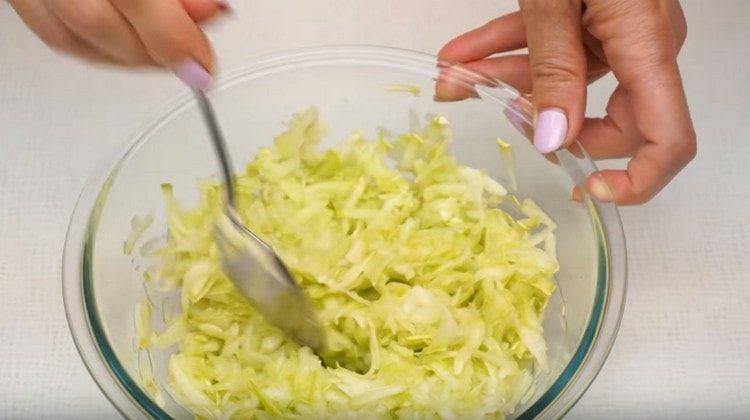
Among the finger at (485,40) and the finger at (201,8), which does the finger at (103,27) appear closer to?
the finger at (201,8)

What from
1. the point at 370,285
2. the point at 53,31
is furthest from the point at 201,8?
the point at 370,285

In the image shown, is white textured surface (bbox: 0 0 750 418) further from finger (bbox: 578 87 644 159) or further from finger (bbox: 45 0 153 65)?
→ finger (bbox: 45 0 153 65)

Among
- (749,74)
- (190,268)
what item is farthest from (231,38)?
(749,74)

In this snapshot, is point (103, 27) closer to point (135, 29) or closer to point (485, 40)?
point (135, 29)

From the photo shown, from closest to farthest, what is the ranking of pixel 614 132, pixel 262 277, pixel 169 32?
pixel 169 32 → pixel 262 277 → pixel 614 132

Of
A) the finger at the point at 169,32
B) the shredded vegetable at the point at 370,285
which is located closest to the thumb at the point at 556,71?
the shredded vegetable at the point at 370,285

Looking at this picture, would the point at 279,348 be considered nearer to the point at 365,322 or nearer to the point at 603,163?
the point at 365,322

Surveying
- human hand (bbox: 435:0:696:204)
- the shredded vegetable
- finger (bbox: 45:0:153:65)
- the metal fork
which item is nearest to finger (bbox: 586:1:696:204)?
human hand (bbox: 435:0:696:204)
